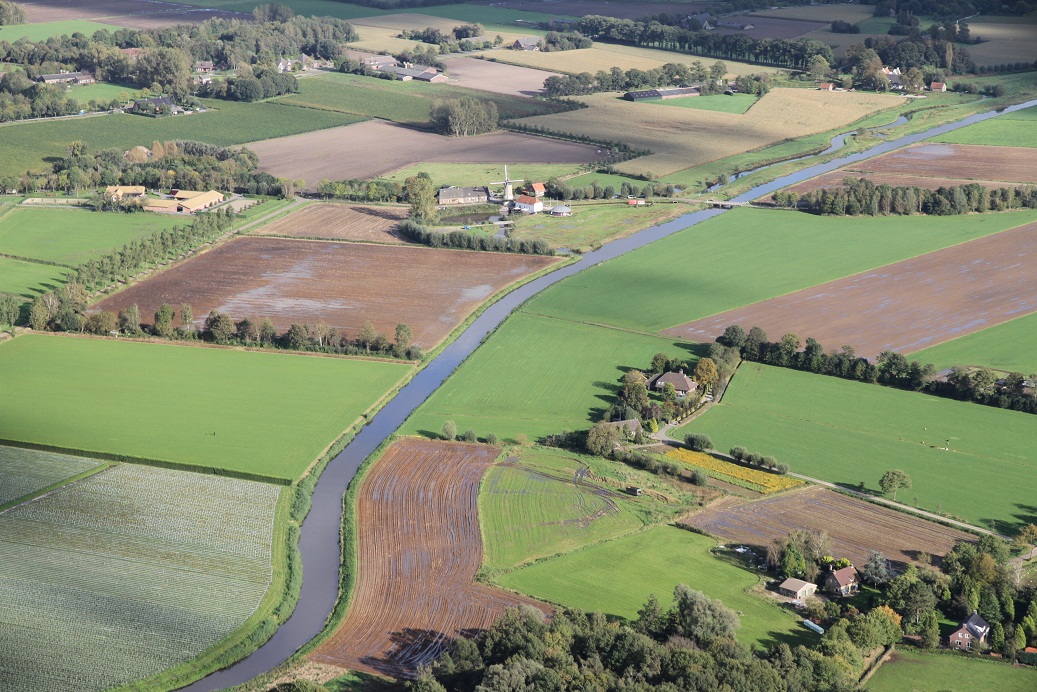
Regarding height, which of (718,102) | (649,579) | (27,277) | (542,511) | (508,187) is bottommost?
(649,579)

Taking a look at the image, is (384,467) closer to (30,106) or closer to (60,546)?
(60,546)

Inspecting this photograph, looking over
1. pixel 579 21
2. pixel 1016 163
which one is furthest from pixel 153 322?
pixel 579 21

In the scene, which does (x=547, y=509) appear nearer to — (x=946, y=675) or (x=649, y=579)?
(x=649, y=579)

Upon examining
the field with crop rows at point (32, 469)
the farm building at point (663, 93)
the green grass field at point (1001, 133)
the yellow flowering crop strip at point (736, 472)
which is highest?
the farm building at point (663, 93)

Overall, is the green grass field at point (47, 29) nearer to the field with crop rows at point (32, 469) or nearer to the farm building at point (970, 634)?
the field with crop rows at point (32, 469)

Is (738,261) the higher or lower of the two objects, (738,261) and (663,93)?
the lower

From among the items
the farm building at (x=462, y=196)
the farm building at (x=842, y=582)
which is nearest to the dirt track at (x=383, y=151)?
the farm building at (x=462, y=196)

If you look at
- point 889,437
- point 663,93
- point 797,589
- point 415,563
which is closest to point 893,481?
point 889,437
